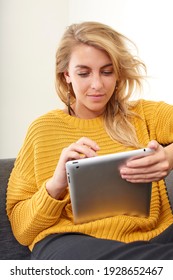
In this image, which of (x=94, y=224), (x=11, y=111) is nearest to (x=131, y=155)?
(x=94, y=224)

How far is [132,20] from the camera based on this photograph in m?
1.90

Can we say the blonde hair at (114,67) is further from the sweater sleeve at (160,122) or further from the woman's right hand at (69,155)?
the woman's right hand at (69,155)

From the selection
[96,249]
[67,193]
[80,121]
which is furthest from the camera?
[80,121]

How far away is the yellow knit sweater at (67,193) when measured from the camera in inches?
36.7

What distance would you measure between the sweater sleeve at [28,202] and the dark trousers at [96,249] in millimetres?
54

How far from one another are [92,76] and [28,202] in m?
0.36

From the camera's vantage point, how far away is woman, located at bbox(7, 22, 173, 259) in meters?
0.87

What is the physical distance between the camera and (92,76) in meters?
1.05

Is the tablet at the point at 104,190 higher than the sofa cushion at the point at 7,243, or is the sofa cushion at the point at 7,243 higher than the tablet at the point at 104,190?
the tablet at the point at 104,190

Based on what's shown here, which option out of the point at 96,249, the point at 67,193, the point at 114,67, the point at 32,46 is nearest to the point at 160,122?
the point at 114,67

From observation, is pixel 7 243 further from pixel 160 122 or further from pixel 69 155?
pixel 160 122

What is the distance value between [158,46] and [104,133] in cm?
80

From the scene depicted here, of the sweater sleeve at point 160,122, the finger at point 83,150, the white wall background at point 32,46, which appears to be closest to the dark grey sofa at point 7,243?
the finger at point 83,150
